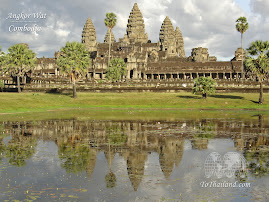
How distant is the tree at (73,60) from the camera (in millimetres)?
69875

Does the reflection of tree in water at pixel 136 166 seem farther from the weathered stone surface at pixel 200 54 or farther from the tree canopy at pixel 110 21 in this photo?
the weathered stone surface at pixel 200 54

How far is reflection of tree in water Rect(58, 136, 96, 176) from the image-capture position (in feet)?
56.0

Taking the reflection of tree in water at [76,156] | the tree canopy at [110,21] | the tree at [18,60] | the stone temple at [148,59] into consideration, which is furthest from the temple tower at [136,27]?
the reflection of tree in water at [76,156]

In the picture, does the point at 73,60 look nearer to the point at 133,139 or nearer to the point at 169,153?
the point at 133,139

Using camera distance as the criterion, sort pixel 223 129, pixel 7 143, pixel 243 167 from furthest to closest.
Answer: pixel 223 129 < pixel 7 143 < pixel 243 167

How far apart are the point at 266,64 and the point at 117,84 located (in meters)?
40.8

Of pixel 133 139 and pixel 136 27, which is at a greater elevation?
pixel 136 27

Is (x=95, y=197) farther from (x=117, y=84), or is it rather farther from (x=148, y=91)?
(x=117, y=84)

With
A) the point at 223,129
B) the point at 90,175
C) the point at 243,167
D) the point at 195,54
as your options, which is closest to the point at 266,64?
the point at 223,129

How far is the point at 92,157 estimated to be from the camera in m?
19.4

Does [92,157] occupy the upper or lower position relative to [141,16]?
lower

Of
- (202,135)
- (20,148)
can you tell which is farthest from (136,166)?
(202,135)

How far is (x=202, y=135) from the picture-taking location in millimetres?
27641

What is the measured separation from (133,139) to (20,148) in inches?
299
